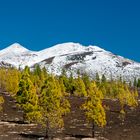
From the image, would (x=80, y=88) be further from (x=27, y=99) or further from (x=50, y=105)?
(x=50, y=105)

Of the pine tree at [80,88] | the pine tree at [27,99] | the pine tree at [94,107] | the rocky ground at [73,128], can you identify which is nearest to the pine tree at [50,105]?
the rocky ground at [73,128]

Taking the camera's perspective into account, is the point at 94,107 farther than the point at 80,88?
No

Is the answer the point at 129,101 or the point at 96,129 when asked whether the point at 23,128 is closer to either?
the point at 96,129

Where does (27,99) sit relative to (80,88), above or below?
below

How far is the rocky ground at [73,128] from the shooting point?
285 feet

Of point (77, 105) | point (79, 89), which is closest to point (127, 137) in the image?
point (77, 105)

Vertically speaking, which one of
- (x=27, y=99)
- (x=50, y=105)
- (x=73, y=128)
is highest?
(x=27, y=99)

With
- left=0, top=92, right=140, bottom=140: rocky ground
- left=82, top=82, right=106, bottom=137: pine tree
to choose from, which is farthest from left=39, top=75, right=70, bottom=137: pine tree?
left=82, top=82, right=106, bottom=137: pine tree

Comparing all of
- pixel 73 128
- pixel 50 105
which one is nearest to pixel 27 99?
pixel 73 128

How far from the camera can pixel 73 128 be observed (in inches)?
4028

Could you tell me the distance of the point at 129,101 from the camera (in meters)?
163

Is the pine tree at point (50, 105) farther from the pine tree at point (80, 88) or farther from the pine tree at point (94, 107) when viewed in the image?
the pine tree at point (80, 88)

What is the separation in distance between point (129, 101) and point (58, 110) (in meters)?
80.7

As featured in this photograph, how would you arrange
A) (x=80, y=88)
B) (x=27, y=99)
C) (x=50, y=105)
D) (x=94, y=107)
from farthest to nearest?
(x=80, y=88)
(x=27, y=99)
(x=94, y=107)
(x=50, y=105)
